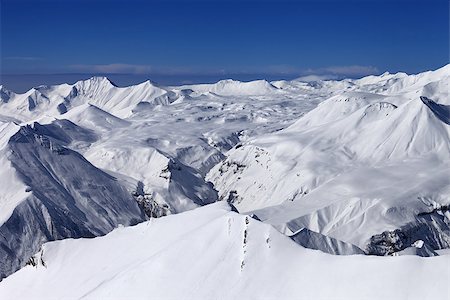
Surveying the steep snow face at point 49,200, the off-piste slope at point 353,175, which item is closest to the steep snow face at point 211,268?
the off-piste slope at point 353,175

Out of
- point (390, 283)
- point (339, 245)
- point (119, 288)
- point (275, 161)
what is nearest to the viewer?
point (390, 283)

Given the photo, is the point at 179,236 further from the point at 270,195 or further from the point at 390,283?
the point at 270,195

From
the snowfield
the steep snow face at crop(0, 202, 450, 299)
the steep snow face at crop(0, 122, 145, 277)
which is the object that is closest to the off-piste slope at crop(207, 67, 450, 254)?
the snowfield

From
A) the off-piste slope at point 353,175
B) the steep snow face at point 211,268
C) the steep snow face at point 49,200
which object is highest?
the steep snow face at point 211,268

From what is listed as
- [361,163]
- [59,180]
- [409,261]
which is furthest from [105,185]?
[409,261]

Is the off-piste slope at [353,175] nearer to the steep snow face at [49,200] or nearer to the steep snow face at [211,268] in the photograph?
the steep snow face at [211,268]

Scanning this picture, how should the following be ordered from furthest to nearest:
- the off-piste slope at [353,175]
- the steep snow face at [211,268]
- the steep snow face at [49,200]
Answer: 1. the steep snow face at [49,200]
2. the off-piste slope at [353,175]
3. the steep snow face at [211,268]

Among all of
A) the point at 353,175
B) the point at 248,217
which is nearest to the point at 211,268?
the point at 248,217

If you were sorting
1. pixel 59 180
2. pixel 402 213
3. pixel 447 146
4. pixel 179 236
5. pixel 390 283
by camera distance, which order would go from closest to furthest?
pixel 390 283 < pixel 179 236 < pixel 402 213 < pixel 59 180 < pixel 447 146
